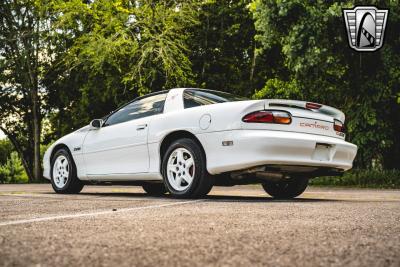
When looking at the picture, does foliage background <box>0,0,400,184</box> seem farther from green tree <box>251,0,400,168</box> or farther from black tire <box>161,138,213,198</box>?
black tire <box>161,138,213,198</box>

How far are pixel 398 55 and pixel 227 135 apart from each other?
8836mm

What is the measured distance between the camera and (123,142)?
25.0 ft

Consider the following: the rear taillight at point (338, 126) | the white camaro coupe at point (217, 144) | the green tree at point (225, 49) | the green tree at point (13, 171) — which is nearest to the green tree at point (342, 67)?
the green tree at point (225, 49)

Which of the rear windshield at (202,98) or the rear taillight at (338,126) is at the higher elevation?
the rear windshield at (202,98)

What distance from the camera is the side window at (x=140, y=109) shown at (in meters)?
7.41

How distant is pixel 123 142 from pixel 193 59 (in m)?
14.5

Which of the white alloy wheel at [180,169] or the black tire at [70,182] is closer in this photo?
the white alloy wheel at [180,169]

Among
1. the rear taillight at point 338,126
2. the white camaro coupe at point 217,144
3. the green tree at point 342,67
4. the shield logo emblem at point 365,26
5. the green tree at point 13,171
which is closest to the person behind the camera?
the white camaro coupe at point 217,144

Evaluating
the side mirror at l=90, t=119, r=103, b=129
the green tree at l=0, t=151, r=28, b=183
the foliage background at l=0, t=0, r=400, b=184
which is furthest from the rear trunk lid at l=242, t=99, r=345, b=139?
the green tree at l=0, t=151, r=28, b=183

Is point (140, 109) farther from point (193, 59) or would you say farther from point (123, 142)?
point (193, 59)

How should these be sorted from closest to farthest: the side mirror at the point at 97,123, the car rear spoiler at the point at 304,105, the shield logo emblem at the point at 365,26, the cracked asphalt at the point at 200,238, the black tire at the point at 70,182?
the cracked asphalt at the point at 200,238 < the car rear spoiler at the point at 304,105 < the side mirror at the point at 97,123 < the black tire at the point at 70,182 < the shield logo emblem at the point at 365,26

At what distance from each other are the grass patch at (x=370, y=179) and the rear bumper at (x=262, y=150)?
7.23 metres

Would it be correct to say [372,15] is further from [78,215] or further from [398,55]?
[78,215]

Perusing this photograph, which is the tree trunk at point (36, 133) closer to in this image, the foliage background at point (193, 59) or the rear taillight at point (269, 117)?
the foliage background at point (193, 59)
